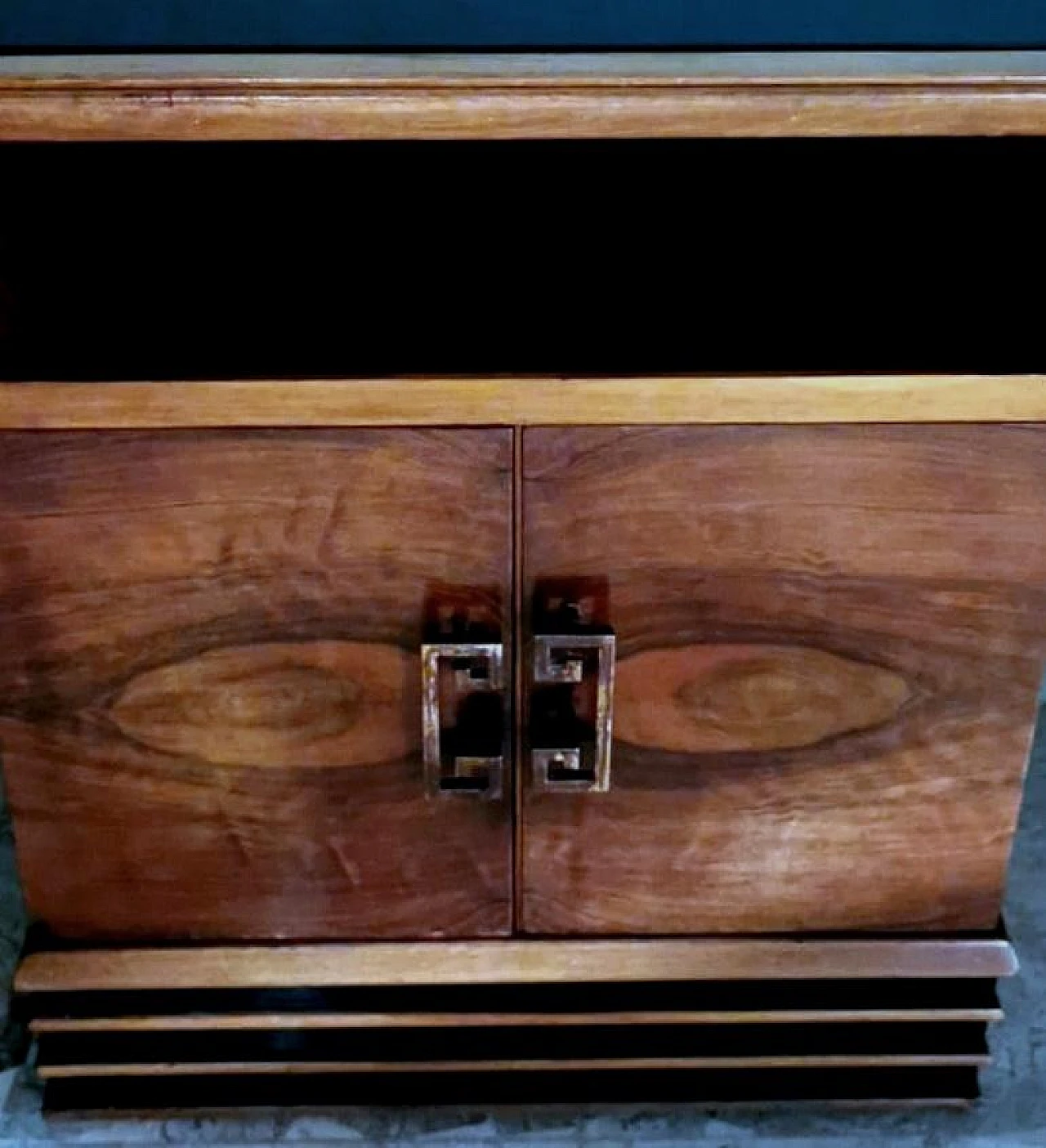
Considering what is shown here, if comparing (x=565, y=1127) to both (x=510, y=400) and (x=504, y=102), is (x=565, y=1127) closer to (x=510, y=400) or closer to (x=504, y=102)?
(x=510, y=400)

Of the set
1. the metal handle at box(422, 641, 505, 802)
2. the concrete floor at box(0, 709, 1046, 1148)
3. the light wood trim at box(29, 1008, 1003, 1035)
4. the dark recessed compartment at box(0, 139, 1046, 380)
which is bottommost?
the concrete floor at box(0, 709, 1046, 1148)

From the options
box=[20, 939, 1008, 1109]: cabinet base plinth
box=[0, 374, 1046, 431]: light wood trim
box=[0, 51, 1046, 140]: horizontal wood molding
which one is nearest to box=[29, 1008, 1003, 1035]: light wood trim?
box=[20, 939, 1008, 1109]: cabinet base plinth

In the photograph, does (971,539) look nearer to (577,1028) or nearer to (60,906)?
(577,1028)

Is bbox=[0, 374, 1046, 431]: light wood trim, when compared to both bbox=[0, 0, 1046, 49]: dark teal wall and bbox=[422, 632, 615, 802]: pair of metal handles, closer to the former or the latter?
bbox=[422, 632, 615, 802]: pair of metal handles

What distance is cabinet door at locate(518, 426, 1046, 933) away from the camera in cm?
69

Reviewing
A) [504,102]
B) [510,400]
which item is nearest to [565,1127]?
[510,400]

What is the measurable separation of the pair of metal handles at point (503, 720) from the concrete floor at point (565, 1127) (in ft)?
0.77

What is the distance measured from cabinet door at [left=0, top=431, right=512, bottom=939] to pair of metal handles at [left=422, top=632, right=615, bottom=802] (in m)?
0.02

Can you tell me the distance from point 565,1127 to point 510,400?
45cm

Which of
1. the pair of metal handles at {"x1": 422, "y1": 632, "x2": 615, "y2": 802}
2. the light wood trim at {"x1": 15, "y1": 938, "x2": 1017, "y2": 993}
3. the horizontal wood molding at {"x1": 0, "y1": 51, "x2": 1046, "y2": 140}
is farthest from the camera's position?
the light wood trim at {"x1": 15, "y1": 938, "x2": 1017, "y2": 993}

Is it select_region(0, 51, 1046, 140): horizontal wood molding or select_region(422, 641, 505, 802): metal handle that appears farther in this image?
select_region(422, 641, 505, 802): metal handle

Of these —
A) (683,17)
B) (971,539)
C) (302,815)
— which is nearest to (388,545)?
(302,815)

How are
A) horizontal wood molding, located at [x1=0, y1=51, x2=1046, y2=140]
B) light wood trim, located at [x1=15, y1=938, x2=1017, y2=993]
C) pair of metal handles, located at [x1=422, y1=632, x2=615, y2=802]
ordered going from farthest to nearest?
light wood trim, located at [x1=15, y1=938, x2=1017, y2=993]
pair of metal handles, located at [x1=422, y1=632, x2=615, y2=802]
horizontal wood molding, located at [x1=0, y1=51, x2=1046, y2=140]

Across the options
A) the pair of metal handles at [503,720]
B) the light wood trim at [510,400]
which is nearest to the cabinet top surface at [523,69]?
the light wood trim at [510,400]
